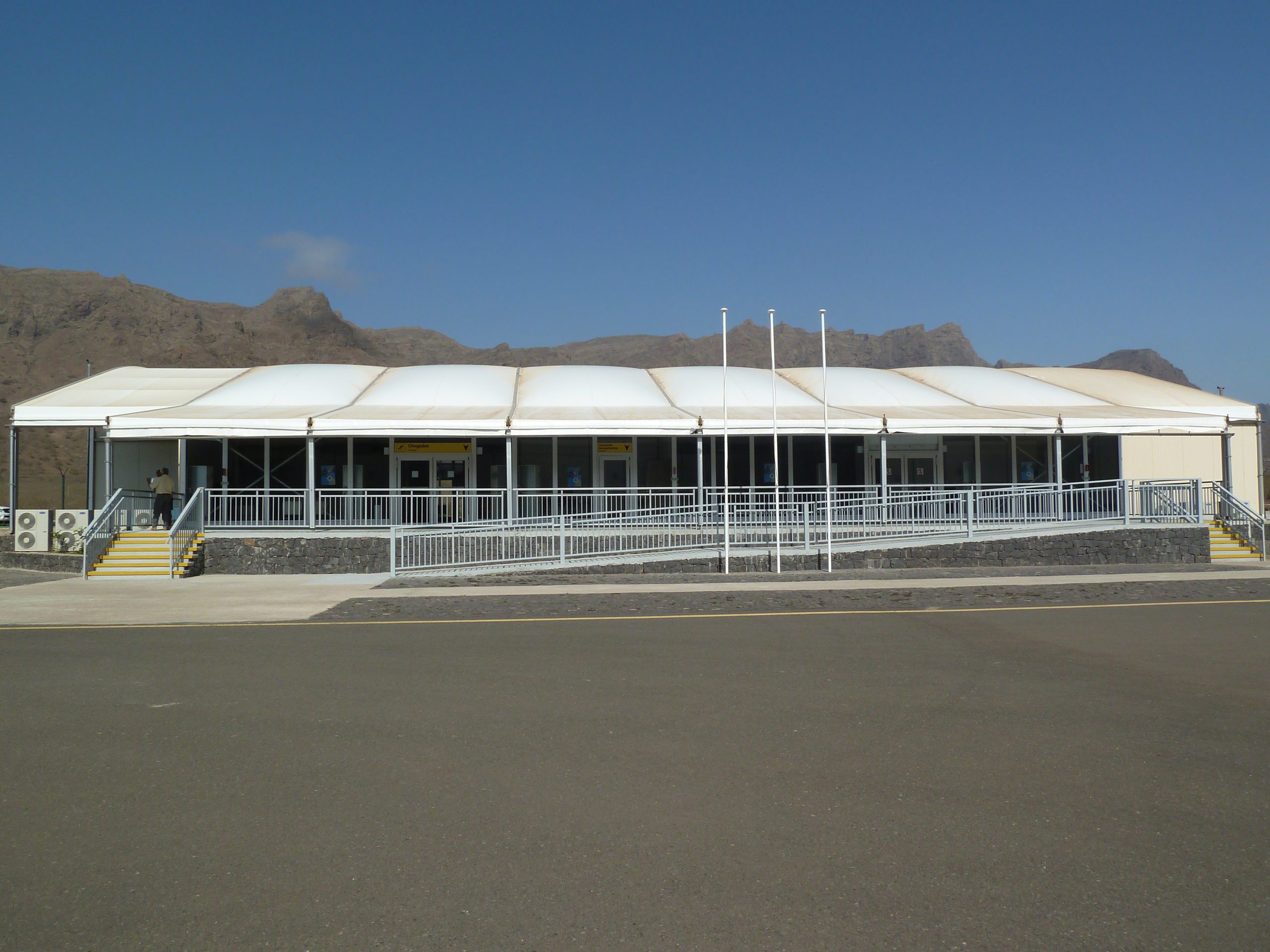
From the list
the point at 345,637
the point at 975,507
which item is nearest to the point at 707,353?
the point at 975,507

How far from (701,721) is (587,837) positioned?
2.39 metres

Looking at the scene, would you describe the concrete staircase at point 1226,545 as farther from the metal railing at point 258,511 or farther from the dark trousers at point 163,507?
the dark trousers at point 163,507

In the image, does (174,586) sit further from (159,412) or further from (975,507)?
(975,507)

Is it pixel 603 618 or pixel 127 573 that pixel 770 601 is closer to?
pixel 603 618

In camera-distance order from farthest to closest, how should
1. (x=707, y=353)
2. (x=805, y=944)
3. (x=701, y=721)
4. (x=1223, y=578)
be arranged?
(x=707, y=353) < (x=1223, y=578) < (x=701, y=721) < (x=805, y=944)

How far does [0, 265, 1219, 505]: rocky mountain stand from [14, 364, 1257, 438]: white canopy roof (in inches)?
2087

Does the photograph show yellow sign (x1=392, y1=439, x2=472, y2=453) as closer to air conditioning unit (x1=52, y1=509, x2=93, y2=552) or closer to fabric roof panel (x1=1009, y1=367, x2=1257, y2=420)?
air conditioning unit (x1=52, y1=509, x2=93, y2=552)

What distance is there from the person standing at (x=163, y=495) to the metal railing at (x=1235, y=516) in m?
25.0

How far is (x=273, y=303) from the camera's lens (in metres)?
154

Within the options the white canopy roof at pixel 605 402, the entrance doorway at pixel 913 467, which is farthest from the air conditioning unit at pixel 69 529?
the entrance doorway at pixel 913 467

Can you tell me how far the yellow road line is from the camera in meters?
12.6

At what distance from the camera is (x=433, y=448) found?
2861cm

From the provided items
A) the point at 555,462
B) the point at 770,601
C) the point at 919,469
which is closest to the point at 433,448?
the point at 555,462

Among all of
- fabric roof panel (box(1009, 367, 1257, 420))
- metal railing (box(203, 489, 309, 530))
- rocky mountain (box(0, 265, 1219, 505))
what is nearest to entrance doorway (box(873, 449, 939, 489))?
fabric roof panel (box(1009, 367, 1257, 420))
